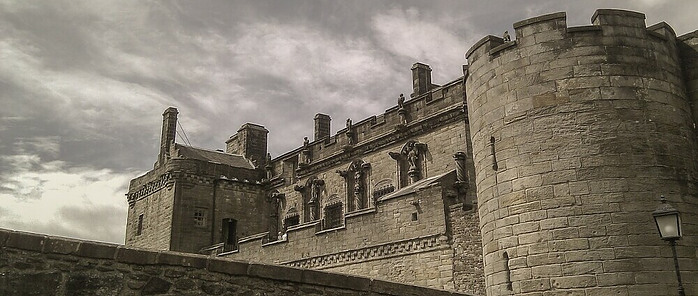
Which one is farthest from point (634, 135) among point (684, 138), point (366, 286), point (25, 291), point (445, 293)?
point (25, 291)

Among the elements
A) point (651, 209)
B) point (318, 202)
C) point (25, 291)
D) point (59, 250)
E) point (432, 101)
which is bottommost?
point (25, 291)

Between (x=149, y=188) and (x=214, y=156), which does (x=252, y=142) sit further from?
(x=149, y=188)

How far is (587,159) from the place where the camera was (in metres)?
11.1

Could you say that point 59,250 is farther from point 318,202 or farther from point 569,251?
point 318,202

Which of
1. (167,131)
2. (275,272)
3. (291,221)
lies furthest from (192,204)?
(275,272)

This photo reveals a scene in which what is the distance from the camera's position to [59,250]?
248 inches

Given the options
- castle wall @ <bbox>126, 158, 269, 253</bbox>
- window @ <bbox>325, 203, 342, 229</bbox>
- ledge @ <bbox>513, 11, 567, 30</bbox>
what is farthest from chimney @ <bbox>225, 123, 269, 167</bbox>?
ledge @ <bbox>513, 11, 567, 30</bbox>

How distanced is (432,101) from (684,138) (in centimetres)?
1257

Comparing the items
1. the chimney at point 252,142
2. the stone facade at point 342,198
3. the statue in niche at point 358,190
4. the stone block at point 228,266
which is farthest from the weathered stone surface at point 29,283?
the chimney at point 252,142

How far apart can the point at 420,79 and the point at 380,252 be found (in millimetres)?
10888

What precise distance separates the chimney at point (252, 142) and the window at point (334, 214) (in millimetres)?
8979

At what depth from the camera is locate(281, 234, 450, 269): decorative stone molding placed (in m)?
16.6

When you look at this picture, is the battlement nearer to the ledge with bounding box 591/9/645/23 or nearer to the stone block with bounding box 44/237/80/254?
the ledge with bounding box 591/9/645/23

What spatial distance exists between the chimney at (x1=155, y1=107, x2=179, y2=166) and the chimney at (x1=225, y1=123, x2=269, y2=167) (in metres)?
3.91
